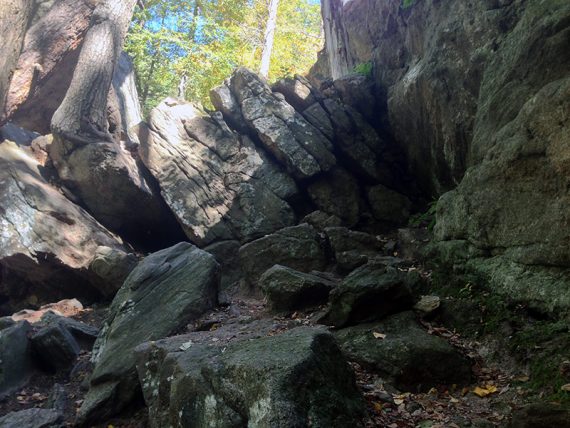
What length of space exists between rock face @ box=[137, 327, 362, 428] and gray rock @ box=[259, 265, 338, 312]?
8.64 feet

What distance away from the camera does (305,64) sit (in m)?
31.6

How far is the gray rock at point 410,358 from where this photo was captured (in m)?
5.47

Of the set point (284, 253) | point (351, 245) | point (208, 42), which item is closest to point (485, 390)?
point (351, 245)

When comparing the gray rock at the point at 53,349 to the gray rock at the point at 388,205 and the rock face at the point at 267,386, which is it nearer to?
the rock face at the point at 267,386

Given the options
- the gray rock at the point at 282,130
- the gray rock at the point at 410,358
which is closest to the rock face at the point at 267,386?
the gray rock at the point at 410,358

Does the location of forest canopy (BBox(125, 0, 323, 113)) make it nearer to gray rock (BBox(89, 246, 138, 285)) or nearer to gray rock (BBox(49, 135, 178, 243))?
gray rock (BBox(49, 135, 178, 243))

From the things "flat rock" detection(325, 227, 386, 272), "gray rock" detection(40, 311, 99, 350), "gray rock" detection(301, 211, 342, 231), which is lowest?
"gray rock" detection(40, 311, 99, 350)

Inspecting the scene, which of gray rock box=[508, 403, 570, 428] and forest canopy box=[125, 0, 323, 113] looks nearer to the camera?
gray rock box=[508, 403, 570, 428]

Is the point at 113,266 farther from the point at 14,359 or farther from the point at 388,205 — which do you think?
the point at 388,205

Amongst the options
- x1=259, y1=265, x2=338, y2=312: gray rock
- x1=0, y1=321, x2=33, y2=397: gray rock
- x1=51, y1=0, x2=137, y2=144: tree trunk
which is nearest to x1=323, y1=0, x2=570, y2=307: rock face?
x1=259, y1=265, x2=338, y2=312: gray rock

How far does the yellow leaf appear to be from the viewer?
16.7 feet

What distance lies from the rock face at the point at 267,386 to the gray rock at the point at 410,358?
3.40 ft

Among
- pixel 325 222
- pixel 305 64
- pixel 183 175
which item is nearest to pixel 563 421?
pixel 325 222

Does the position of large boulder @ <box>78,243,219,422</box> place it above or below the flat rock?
below
